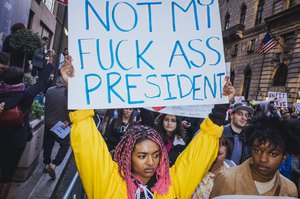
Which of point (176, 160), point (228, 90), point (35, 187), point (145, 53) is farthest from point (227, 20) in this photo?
point (176, 160)

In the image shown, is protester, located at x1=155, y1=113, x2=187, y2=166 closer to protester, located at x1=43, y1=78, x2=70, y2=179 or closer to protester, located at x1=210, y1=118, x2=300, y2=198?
protester, located at x1=210, y1=118, x2=300, y2=198

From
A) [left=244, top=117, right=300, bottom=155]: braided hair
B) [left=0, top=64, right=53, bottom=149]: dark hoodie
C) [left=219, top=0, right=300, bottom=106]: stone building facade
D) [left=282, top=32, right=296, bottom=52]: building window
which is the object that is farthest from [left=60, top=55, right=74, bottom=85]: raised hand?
[left=282, top=32, right=296, bottom=52]: building window

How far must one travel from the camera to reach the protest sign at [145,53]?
2.14m

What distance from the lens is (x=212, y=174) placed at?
9.71 ft

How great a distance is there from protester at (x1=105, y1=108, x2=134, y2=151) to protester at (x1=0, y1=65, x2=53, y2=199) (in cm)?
113

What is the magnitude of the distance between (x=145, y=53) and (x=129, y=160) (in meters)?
0.79

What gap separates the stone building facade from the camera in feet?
72.2

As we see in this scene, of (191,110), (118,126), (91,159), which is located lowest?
(118,126)

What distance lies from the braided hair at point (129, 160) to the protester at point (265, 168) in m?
0.53

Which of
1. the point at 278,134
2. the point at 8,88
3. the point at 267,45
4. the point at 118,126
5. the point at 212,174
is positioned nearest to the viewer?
the point at 278,134

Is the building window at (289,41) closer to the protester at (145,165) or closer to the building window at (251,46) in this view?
the building window at (251,46)

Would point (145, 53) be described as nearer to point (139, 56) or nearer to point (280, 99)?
point (139, 56)

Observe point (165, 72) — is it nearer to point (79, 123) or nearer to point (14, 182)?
point (79, 123)

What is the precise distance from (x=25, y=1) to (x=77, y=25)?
Answer: 9072 mm
